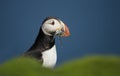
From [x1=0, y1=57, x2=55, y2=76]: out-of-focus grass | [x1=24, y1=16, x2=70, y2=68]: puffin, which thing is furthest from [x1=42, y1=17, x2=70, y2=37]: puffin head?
[x1=0, y1=57, x2=55, y2=76]: out-of-focus grass

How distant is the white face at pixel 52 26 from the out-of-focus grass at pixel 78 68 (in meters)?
2.05

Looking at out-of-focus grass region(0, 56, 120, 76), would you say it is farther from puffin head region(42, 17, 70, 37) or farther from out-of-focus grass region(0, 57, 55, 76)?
puffin head region(42, 17, 70, 37)

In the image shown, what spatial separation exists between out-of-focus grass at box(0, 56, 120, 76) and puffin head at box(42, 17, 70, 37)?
2.03 meters

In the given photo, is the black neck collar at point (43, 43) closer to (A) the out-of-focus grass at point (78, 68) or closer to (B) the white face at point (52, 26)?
(B) the white face at point (52, 26)

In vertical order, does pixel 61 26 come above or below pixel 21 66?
below

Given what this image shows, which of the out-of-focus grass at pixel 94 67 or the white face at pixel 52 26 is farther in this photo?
the white face at pixel 52 26

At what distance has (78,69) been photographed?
0.49ft

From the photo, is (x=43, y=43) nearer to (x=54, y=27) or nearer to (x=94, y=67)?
(x=54, y=27)

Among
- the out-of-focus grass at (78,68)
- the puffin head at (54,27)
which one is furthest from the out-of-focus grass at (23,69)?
the puffin head at (54,27)

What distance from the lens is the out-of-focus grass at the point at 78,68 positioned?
0.49 feet

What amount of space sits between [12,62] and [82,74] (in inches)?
1.1

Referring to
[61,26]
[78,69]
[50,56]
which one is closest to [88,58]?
[78,69]

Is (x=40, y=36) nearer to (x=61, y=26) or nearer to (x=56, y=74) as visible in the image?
(x=61, y=26)

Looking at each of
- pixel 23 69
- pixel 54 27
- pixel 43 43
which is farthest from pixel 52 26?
pixel 23 69
